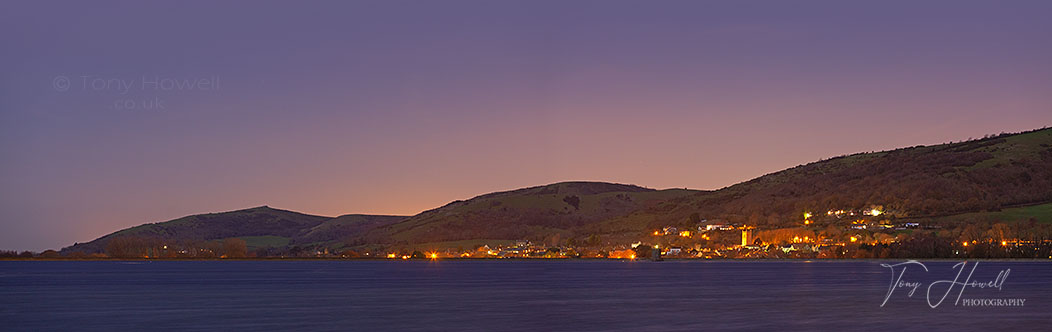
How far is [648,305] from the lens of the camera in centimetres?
7750

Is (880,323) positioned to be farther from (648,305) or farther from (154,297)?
(154,297)

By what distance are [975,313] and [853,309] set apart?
8607 mm

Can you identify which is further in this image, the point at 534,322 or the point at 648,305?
the point at 648,305

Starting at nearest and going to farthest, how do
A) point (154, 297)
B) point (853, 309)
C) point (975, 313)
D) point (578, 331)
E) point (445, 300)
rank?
point (578, 331)
point (975, 313)
point (853, 309)
point (445, 300)
point (154, 297)

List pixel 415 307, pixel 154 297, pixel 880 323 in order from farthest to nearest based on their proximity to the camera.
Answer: pixel 154 297, pixel 415 307, pixel 880 323

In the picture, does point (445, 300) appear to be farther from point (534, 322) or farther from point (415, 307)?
point (534, 322)

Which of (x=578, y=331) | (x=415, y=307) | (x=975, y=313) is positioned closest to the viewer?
(x=578, y=331)

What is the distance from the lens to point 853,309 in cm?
7112

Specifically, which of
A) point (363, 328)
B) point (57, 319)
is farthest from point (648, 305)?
point (57, 319)

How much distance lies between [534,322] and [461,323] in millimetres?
4308

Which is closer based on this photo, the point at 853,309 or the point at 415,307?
the point at 853,309

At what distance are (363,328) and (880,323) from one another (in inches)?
1138

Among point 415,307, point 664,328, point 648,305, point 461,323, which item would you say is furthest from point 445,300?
point 664,328

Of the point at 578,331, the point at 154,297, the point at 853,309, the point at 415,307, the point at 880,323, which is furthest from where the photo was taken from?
the point at 154,297
